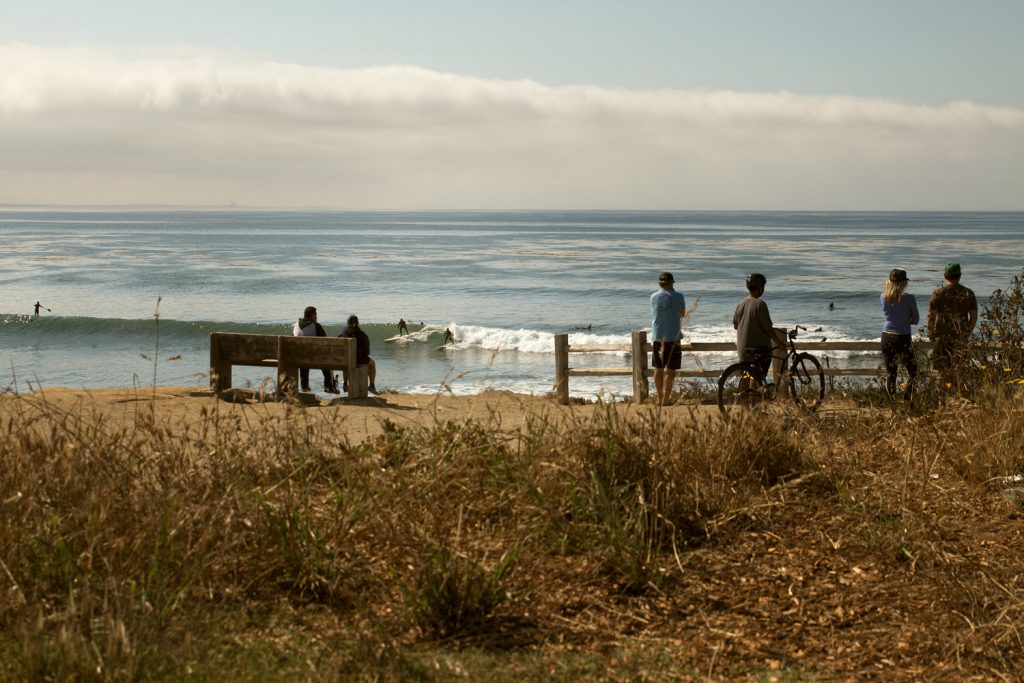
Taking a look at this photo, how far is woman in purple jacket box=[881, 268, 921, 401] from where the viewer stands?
410 inches

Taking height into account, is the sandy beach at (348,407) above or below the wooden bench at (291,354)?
below

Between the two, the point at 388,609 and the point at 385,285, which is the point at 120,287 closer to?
the point at 385,285

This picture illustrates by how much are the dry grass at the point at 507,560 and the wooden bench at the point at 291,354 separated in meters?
7.03

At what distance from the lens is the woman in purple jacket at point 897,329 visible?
10.4 metres

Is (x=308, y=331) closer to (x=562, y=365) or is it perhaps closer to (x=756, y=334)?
(x=562, y=365)

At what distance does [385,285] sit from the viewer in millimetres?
51469

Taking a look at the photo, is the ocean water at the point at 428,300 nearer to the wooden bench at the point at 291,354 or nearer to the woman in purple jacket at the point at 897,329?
the wooden bench at the point at 291,354

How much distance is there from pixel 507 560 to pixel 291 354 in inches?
374

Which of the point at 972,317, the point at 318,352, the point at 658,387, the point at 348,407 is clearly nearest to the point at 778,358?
the point at 972,317

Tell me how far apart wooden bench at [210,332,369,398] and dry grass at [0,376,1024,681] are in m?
7.03

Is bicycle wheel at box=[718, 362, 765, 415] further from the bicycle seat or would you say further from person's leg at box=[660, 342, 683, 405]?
person's leg at box=[660, 342, 683, 405]

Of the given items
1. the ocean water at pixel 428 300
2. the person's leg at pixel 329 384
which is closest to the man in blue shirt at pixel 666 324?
the ocean water at pixel 428 300

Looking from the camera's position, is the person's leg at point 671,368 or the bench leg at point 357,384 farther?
the bench leg at point 357,384

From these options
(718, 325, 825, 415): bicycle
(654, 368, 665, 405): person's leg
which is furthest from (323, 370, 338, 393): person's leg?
(718, 325, 825, 415): bicycle
